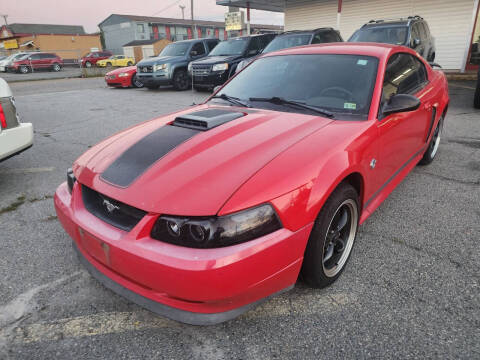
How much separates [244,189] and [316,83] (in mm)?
1461

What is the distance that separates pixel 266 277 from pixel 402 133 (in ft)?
6.28

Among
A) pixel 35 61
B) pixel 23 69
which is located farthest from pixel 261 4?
pixel 23 69

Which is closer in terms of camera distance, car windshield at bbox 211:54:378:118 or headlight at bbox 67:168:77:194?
headlight at bbox 67:168:77:194

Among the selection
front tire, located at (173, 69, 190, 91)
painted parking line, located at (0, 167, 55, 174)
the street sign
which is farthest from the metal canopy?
painted parking line, located at (0, 167, 55, 174)

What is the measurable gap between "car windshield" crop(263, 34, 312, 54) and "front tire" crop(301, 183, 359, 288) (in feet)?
27.3

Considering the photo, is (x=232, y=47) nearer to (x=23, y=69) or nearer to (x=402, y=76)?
(x=402, y=76)

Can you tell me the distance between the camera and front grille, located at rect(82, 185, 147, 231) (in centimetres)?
171

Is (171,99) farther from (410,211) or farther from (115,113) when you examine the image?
(410,211)

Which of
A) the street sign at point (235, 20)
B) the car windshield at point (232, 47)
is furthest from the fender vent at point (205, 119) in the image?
the street sign at point (235, 20)

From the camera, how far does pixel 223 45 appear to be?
11.8m

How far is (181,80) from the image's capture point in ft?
40.5

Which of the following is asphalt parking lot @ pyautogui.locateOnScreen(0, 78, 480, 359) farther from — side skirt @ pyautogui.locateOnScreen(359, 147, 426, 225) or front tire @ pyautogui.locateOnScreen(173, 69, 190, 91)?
front tire @ pyautogui.locateOnScreen(173, 69, 190, 91)

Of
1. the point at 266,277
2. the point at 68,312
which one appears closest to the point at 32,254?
the point at 68,312

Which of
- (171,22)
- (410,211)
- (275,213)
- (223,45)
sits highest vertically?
(171,22)
